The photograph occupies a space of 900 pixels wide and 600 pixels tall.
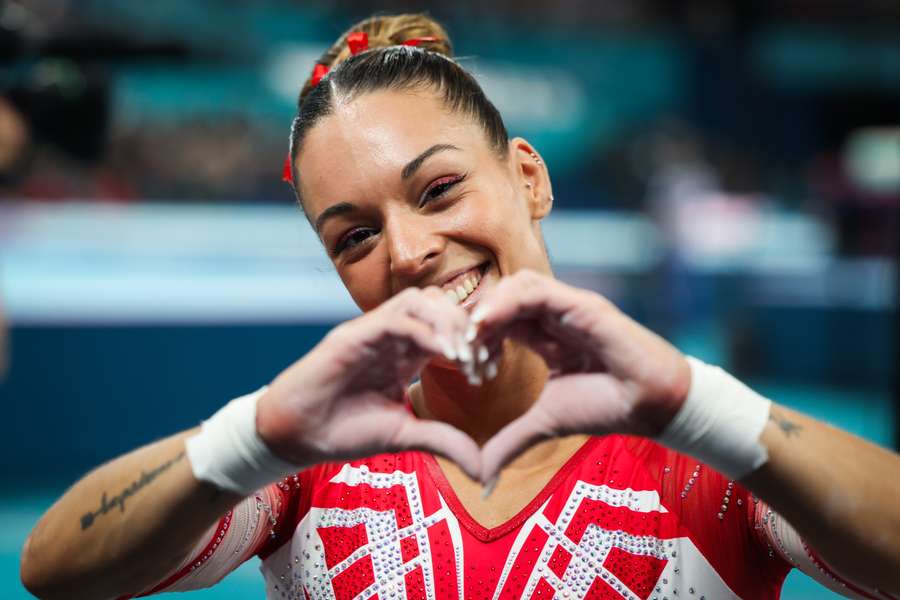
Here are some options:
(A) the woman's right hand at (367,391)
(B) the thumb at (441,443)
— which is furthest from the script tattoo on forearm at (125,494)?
(B) the thumb at (441,443)

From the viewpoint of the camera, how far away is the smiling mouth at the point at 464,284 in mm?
1109

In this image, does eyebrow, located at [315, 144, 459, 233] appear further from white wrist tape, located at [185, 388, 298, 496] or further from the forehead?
white wrist tape, located at [185, 388, 298, 496]

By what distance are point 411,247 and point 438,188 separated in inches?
3.5

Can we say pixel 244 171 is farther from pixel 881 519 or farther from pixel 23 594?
pixel 881 519

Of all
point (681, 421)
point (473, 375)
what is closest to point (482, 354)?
point (473, 375)

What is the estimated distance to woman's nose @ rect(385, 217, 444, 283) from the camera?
109cm

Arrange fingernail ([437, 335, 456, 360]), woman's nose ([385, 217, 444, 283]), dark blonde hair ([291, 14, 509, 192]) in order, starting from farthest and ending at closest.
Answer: dark blonde hair ([291, 14, 509, 192]) → woman's nose ([385, 217, 444, 283]) → fingernail ([437, 335, 456, 360])

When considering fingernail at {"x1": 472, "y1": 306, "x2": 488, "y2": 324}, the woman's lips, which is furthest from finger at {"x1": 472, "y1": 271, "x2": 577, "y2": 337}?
the woman's lips

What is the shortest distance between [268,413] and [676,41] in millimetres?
10279

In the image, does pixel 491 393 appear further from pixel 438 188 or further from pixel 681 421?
pixel 681 421

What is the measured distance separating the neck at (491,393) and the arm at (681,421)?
37cm

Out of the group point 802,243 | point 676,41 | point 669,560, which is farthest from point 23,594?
point 676,41

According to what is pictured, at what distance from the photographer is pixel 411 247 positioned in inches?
43.0

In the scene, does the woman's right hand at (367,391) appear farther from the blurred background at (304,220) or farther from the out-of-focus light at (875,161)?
the out-of-focus light at (875,161)
